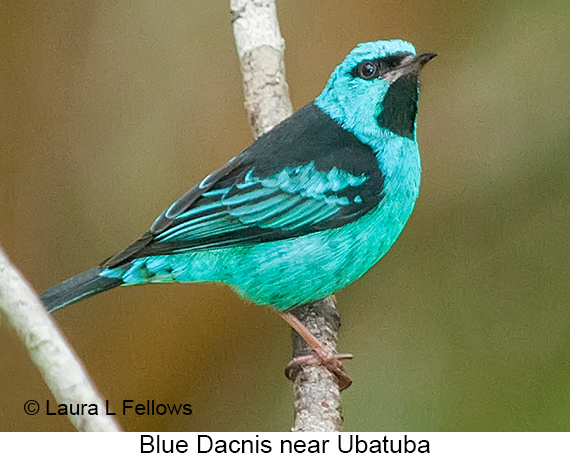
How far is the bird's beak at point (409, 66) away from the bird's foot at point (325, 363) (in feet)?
4.23

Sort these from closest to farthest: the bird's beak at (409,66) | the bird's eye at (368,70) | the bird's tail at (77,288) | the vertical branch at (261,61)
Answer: the bird's tail at (77,288), the bird's beak at (409,66), the bird's eye at (368,70), the vertical branch at (261,61)

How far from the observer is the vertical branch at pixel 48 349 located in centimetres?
279

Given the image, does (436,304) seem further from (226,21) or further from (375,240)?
(226,21)

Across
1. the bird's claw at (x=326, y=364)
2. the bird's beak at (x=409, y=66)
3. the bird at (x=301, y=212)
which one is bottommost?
the bird's claw at (x=326, y=364)

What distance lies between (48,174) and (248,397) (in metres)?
1.43

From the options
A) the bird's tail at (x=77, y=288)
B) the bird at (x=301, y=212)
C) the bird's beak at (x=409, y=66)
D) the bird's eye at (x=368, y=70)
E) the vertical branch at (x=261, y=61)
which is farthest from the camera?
the vertical branch at (x=261, y=61)

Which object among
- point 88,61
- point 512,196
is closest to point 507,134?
point 512,196

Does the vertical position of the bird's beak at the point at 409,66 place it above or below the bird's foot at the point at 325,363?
above

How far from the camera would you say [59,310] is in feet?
11.5

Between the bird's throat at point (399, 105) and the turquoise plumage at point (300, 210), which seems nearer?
the turquoise plumage at point (300, 210)

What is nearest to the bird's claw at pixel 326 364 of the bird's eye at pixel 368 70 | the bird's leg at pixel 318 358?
the bird's leg at pixel 318 358

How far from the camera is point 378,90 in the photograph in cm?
379

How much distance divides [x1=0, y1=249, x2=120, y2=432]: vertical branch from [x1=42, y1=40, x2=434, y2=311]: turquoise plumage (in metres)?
0.43

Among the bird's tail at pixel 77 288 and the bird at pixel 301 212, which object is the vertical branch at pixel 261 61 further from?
the bird's tail at pixel 77 288
